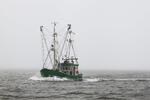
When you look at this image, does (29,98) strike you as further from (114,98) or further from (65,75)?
(65,75)

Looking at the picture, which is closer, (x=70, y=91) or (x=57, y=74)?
(x=70, y=91)

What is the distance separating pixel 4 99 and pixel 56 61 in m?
63.8

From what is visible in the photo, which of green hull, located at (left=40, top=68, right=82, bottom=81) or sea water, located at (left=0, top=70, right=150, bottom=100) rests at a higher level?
green hull, located at (left=40, top=68, right=82, bottom=81)

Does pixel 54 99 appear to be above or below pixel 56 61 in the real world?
below

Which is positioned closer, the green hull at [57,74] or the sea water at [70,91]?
the sea water at [70,91]

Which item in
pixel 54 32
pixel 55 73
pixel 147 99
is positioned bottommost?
pixel 147 99

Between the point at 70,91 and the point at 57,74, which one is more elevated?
the point at 57,74

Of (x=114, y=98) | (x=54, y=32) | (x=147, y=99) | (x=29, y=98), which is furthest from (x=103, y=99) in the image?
(x=54, y=32)

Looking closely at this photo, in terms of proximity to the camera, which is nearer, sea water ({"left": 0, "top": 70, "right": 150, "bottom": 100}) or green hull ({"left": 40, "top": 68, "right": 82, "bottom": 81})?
sea water ({"left": 0, "top": 70, "right": 150, "bottom": 100})

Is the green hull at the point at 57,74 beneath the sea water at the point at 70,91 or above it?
above

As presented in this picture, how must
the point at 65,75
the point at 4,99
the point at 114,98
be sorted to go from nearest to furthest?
the point at 4,99 → the point at 114,98 → the point at 65,75

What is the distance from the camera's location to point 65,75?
4862 inches

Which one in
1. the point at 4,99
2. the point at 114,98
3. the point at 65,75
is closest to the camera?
the point at 4,99

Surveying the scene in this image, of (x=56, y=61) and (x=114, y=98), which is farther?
(x=56, y=61)
